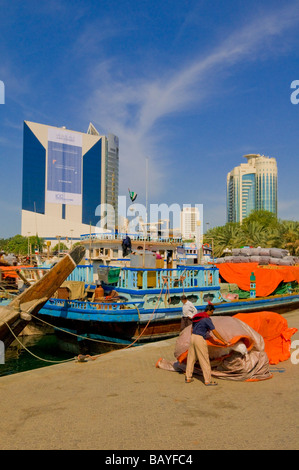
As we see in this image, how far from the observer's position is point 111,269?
1484cm

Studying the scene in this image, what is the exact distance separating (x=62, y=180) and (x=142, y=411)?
137m

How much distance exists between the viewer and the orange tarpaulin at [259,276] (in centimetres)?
1839

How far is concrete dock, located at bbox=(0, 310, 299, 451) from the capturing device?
4.23 metres

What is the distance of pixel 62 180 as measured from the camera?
136 metres

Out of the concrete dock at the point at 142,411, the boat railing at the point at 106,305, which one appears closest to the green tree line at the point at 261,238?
the boat railing at the point at 106,305

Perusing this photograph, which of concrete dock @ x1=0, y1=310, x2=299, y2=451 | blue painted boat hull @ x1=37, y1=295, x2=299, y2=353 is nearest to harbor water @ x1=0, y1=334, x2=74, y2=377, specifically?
blue painted boat hull @ x1=37, y1=295, x2=299, y2=353

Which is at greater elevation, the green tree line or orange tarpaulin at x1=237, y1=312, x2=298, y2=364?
the green tree line

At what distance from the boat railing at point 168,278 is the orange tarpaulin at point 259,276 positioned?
3819 mm

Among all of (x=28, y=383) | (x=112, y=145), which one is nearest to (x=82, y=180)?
(x=112, y=145)

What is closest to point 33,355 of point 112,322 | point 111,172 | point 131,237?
point 112,322

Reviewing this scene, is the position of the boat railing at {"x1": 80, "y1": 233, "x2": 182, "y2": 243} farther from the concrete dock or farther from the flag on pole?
the concrete dock

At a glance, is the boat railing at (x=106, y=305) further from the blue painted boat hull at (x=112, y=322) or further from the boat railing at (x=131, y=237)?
the boat railing at (x=131, y=237)

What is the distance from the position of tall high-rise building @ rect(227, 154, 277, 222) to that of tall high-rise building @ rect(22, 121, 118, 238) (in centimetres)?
6815

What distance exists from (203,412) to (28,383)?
3.26 metres
